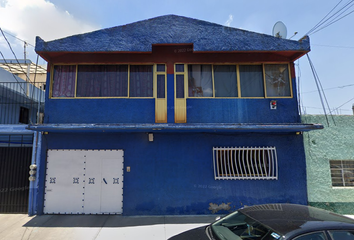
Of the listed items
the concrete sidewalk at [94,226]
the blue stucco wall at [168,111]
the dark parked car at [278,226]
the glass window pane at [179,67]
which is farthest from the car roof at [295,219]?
the glass window pane at [179,67]

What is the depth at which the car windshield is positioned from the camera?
2.96 meters

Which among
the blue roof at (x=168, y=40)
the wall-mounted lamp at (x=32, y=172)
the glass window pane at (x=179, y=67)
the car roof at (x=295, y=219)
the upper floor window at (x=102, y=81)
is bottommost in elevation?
the car roof at (x=295, y=219)

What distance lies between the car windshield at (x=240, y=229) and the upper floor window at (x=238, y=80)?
4.43 m

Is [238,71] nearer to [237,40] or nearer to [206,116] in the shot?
[237,40]

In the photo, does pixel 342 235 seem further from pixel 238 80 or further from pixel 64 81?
pixel 64 81

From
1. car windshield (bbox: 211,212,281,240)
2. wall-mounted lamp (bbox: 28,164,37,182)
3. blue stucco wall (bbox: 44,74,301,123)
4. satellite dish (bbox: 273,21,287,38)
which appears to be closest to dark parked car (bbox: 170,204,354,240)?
car windshield (bbox: 211,212,281,240)

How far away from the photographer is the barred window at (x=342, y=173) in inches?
281

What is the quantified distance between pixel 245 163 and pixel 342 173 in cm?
324

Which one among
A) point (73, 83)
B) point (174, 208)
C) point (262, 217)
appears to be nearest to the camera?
point (262, 217)

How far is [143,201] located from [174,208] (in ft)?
3.27

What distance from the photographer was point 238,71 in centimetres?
748

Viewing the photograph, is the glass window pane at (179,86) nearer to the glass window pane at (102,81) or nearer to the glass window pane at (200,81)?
the glass window pane at (200,81)

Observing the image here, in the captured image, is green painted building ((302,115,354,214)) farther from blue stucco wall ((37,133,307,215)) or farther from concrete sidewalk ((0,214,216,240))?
concrete sidewalk ((0,214,216,240))

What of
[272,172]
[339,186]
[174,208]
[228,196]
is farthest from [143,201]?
[339,186]
